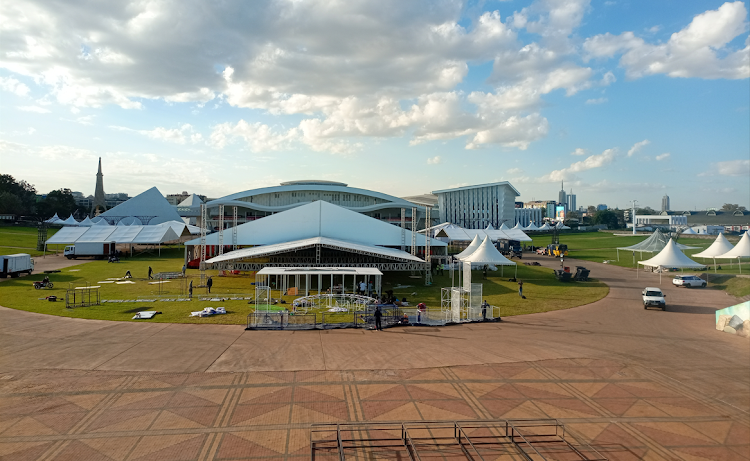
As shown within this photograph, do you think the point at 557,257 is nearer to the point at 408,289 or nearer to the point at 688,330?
the point at 408,289

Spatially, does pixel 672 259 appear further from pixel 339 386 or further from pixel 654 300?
pixel 339 386

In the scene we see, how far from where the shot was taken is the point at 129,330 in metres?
19.3

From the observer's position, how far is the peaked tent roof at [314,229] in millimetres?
39312

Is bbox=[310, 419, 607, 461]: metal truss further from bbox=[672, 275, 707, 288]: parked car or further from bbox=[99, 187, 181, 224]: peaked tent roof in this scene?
bbox=[99, 187, 181, 224]: peaked tent roof

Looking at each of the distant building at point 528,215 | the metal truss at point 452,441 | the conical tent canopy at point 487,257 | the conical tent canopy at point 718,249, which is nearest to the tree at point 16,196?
the conical tent canopy at point 487,257

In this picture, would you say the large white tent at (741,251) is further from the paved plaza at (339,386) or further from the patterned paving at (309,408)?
the patterned paving at (309,408)

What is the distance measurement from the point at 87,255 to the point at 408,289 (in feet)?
141

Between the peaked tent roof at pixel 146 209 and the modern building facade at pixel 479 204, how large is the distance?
68.1 m

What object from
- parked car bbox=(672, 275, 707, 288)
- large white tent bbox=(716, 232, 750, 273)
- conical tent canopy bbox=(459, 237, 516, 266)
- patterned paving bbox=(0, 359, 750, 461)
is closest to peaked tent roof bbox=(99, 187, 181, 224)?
conical tent canopy bbox=(459, 237, 516, 266)

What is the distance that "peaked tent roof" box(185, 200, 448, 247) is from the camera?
39.3 meters

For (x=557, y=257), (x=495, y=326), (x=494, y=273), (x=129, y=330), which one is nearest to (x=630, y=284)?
(x=494, y=273)

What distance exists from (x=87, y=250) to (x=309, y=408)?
53.8 meters

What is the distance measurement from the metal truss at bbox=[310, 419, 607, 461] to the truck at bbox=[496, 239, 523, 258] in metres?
51.1

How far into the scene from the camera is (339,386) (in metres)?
12.8
